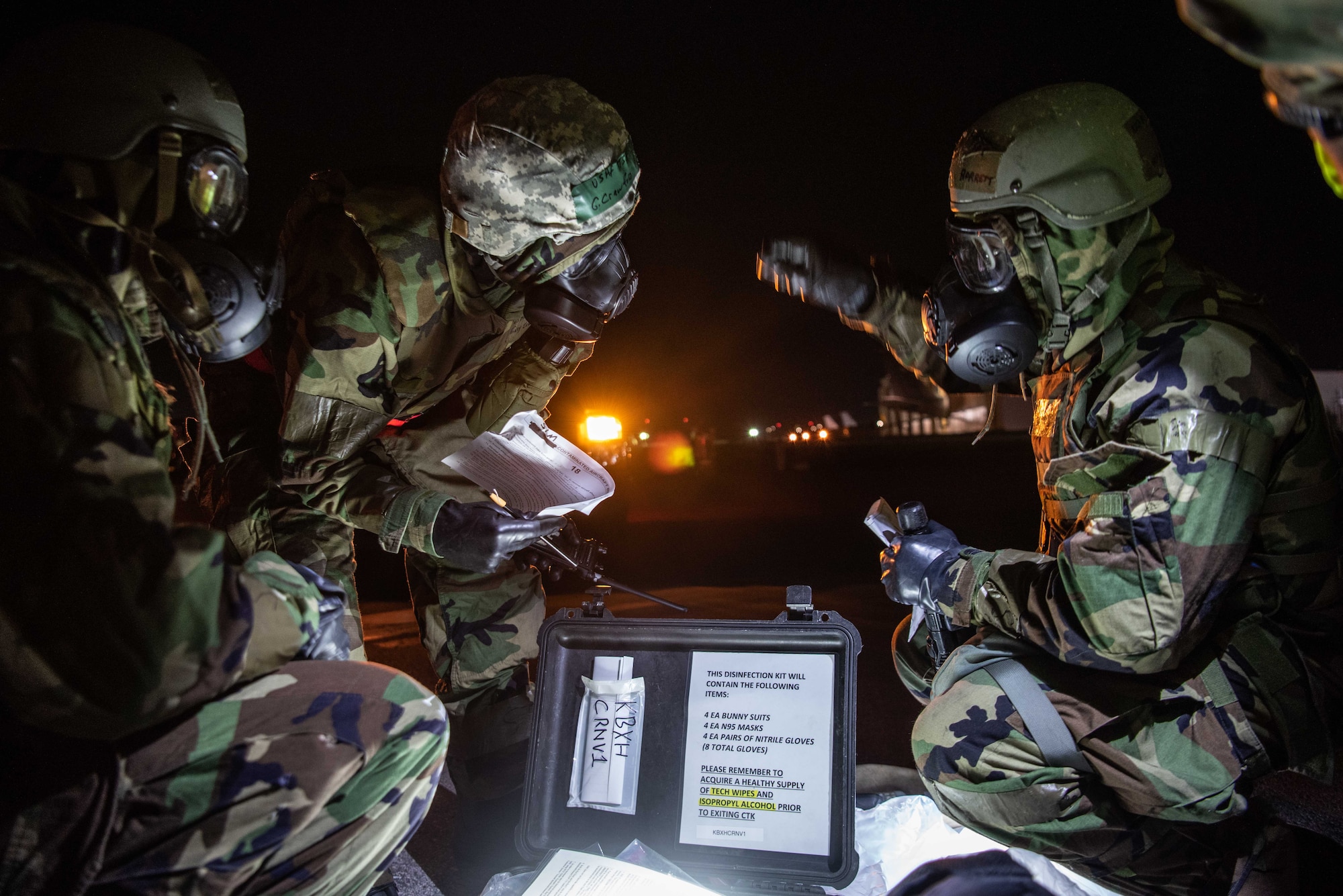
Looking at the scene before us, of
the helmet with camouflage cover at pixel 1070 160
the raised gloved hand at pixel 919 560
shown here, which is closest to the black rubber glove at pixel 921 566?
the raised gloved hand at pixel 919 560

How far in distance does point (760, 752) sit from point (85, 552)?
154cm

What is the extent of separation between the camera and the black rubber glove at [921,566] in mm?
1975

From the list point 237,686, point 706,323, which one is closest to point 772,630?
point 237,686

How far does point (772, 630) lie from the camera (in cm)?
191

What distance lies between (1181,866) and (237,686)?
7.10 ft

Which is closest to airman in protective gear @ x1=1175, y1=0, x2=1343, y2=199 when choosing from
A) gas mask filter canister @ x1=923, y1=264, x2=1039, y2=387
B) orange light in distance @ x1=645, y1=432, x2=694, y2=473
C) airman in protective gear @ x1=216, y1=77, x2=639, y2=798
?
gas mask filter canister @ x1=923, y1=264, x2=1039, y2=387

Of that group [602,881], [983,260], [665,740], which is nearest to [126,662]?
[602,881]

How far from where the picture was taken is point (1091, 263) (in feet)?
6.27

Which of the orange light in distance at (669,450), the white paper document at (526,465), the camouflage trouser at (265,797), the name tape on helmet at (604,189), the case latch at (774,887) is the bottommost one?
the orange light in distance at (669,450)

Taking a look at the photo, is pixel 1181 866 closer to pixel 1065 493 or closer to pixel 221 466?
pixel 1065 493

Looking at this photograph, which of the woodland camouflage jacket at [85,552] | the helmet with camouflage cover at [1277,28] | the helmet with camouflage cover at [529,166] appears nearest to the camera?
the helmet with camouflage cover at [1277,28]

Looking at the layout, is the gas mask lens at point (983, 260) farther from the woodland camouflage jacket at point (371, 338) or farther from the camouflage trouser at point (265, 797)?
the camouflage trouser at point (265, 797)

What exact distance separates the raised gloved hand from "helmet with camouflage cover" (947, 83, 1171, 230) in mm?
924

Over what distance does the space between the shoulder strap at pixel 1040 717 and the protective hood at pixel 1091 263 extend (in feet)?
3.02
